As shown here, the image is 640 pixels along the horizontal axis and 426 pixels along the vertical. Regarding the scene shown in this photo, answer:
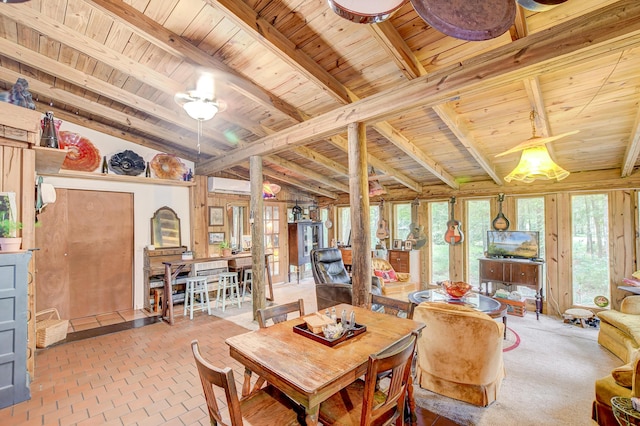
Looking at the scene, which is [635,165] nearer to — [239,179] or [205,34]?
[205,34]

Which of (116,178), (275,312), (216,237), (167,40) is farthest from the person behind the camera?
(216,237)

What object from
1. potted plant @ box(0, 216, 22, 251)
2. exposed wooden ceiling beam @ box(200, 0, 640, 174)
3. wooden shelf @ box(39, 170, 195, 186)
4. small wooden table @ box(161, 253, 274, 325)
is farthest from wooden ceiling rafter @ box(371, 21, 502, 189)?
wooden shelf @ box(39, 170, 195, 186)

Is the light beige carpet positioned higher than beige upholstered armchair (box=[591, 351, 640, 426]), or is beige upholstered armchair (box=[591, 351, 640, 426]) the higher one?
beige upholstered armchair (box=[591, 351, 640, 426])

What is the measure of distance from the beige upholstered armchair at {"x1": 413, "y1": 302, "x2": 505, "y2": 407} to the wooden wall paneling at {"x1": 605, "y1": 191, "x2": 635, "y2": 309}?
3.56 meters

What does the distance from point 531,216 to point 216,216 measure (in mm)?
6130

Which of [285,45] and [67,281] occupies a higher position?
[285,45]

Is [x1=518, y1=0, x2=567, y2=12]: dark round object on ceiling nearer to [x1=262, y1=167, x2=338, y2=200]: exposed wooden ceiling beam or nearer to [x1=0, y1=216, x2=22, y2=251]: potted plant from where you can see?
[x1=0, y1=216, x2=22, y2=251]: potted plant

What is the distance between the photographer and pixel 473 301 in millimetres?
3697

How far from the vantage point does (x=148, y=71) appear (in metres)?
3.09

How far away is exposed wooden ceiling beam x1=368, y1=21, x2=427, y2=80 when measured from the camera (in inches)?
83.8

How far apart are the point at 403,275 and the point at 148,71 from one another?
16.0ft

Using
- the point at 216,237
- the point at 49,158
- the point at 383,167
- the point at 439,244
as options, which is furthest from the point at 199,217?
the point at 439,244

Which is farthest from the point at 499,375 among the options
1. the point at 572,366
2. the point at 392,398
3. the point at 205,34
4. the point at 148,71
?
the point at 148,71

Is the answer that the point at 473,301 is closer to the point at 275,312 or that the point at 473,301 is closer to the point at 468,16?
the point at 275,312
